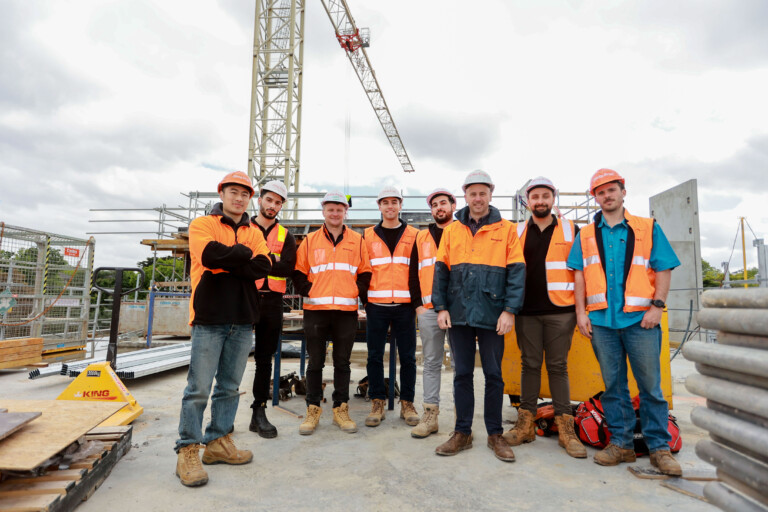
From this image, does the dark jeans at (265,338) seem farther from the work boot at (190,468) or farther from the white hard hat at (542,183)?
the white hard hat at (542,183)

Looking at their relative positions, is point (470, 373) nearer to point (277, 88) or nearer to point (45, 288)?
point (45, 288)

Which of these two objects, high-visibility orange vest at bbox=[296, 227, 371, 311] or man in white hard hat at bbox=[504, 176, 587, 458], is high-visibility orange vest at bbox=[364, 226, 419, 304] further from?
man in white hard hat at bbox=[504, 176, 587, 458]

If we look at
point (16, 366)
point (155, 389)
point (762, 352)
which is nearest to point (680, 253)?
point (762, 352)

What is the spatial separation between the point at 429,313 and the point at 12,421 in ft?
9.99

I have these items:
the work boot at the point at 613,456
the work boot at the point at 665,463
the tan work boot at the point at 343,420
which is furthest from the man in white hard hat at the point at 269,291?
the work boot at the point at 665,463

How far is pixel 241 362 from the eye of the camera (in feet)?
10.2

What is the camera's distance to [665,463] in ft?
9.48

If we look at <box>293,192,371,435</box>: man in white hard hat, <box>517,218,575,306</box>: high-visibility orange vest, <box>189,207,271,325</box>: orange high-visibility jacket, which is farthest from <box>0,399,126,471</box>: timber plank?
<box>517,218,575,306</box>: high-visibility orange vest

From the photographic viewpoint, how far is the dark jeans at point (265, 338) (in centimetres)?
384

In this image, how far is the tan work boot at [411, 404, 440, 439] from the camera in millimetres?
3664

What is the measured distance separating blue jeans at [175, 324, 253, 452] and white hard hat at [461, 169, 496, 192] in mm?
2093

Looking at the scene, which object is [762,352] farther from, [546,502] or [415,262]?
[415,262]

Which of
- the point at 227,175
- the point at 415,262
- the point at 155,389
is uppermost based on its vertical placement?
the point at 227,175

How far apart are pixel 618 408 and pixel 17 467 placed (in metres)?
3.71
